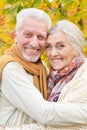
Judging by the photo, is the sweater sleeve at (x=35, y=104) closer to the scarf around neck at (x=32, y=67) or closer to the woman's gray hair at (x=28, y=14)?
the scarf around neck at (x=32, y=67)

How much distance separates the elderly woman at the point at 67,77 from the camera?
467 centimetres

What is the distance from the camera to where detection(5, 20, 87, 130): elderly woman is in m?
4.67

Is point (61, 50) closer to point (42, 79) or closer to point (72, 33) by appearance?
point (72, 33)

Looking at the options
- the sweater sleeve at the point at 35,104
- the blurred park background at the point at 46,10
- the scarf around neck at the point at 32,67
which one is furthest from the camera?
the blurred park background at the point at 46,10

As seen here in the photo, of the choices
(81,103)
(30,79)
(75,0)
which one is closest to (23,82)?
(30,79)

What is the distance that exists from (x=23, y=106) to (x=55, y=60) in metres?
0.49

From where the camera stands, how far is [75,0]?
17.5 feet

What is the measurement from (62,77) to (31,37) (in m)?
0.39

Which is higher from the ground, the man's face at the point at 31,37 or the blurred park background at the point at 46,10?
the man's face at the point at 31,37

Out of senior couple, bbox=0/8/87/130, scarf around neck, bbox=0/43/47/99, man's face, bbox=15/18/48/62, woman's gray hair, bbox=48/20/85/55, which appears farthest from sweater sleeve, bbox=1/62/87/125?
woman's gray hair, bbox=48/20/85/55

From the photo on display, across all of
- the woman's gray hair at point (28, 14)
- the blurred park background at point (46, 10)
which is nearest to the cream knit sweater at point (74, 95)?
the woman's gray hair at point (28, 14)

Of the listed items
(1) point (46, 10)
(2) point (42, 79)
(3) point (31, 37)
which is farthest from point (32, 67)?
(1) point (46, 10)

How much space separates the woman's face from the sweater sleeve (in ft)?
1.11

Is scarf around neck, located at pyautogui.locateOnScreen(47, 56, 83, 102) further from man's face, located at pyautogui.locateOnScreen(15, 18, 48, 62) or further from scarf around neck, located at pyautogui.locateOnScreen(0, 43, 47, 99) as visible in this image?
man's face, located at pyautogui.locateOnScreen(15, 18, 48, 62)
